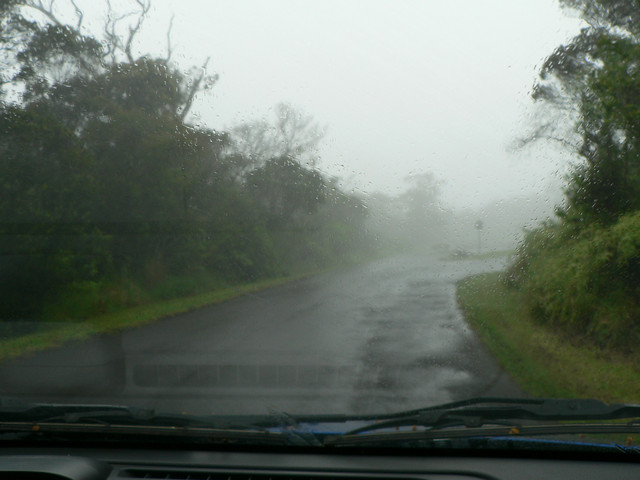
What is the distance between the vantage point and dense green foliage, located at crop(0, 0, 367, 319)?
7500 millimetres

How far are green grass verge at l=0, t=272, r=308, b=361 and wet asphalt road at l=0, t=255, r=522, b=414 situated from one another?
177 mm

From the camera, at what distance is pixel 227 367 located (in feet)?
20.9

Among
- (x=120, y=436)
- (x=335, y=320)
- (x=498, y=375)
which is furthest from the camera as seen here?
(x=335, y=320)

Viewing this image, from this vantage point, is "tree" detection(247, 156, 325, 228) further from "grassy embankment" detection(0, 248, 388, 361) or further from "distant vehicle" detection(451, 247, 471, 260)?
"distant vehicle" detection(451, 247, 471, 260)

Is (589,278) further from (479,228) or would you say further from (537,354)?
(479,228)

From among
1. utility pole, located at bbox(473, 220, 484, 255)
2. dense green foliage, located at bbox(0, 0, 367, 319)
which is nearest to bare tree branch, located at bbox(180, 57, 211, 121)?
dense green foliage, located at bbox(0, 0, 367, 319)

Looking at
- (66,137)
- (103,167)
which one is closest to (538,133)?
(103,167)

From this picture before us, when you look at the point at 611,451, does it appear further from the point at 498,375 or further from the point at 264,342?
the point at 264,342

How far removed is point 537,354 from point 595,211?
1.76m

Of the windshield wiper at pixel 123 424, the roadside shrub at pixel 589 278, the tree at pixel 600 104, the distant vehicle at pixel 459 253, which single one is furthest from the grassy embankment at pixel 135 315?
the windshield wiper at pixel 123 424

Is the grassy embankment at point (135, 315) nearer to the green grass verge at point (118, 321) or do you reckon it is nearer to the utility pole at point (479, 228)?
the green grass verge at point (118, 321)

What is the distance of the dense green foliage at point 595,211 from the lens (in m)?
6.57

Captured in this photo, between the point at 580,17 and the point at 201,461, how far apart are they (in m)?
6.51

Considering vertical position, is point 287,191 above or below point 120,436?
above
